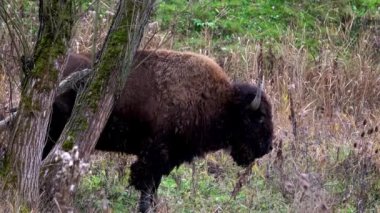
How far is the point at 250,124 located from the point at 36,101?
3236mm

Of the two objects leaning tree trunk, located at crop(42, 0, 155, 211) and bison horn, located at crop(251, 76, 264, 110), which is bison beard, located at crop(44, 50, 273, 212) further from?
leaning tree trunk, located at crop(42, 0, 155, 211)

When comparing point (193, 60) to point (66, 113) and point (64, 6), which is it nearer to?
point (66, 113)

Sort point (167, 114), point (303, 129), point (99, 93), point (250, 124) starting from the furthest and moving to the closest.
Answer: point (303, 129), point (250, 124), point (167, 114), point (99, 93)

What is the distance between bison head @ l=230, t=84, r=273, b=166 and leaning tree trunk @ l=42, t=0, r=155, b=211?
96.7 inches

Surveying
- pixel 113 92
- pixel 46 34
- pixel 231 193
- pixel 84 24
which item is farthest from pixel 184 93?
pixel 84 24

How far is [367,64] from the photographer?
1358 cm

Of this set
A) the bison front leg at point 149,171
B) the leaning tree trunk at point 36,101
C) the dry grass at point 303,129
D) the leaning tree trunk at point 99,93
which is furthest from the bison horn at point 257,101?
the leaning tree trunk at point 36,101

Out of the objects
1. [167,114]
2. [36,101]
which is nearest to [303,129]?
[167,114]

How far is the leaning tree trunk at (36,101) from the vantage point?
698cm

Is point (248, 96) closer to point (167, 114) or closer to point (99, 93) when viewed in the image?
point (167, 114)

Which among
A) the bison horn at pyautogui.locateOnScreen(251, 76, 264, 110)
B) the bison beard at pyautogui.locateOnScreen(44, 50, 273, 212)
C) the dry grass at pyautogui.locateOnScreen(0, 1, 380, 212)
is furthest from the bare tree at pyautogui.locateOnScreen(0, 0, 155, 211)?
the bison horn at pyautogui.locateOnScreen(251, 76, 264, 110)

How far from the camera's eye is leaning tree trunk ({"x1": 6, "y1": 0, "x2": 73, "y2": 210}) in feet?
22.9

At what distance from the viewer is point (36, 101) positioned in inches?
275

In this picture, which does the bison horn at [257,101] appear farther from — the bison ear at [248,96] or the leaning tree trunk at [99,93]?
the leaning tree trunk at [99,93]
